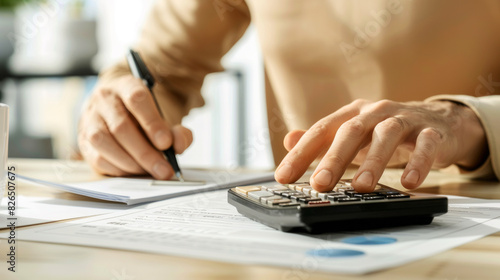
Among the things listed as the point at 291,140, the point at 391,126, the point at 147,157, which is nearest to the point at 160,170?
the point at 147,157

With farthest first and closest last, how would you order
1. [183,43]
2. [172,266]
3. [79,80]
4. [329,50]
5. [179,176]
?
[79,80], [183,43], [329,50], [179,176], [172,266]

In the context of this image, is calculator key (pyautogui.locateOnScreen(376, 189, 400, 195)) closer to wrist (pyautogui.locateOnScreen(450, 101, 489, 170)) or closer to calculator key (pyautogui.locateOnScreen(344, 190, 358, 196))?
calculator key (pyautogui.locateOnScreen(344, 190, 358, 196))

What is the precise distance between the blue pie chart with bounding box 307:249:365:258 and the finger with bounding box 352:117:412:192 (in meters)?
0.12

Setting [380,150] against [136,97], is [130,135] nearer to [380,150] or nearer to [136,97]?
[136,97]

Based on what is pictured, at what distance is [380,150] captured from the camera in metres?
0.52

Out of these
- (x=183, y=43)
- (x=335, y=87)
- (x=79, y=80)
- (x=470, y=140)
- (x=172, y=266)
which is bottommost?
(x=172, y=266)

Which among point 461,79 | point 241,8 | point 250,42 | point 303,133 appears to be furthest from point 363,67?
point 250,42

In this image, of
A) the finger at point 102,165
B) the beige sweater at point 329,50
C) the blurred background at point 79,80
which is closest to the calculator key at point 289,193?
the finger at point 102,165

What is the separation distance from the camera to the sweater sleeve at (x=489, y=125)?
735 mm

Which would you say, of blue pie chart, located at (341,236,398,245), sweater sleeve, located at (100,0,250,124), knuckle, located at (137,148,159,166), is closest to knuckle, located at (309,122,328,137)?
blue pie chart, located at (341,236,398,245)

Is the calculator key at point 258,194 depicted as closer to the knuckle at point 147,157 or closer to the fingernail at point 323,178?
the fingernail at point 323,178

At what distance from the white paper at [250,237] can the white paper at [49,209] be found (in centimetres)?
3

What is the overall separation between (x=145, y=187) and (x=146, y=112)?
17cm

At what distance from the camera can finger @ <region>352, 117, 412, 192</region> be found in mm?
460
